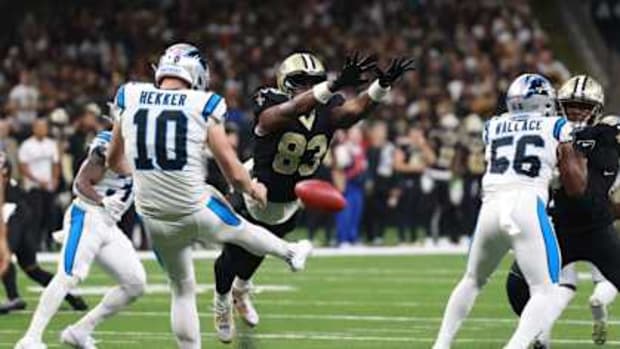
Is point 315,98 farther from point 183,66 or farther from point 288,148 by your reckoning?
point 183,66

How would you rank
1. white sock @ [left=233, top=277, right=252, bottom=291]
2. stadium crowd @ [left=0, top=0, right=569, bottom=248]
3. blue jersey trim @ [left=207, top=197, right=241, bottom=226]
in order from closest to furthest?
blue jersey trim @ [left=207, top=197, right=241, bottom=226] < white sock @ [left=233, top=277, right=252, bottom=291] < stadium crowd @ [left=0, top=0, right=569, bottom=248]

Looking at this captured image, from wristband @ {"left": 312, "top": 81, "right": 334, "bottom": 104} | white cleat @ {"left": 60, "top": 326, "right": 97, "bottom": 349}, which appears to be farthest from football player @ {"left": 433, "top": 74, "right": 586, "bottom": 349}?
white cleat @ {"left": 60, "top": 326, "right": 97, "bottom": 349}

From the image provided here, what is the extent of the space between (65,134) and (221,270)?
884 cm

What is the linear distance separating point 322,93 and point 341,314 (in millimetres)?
2920

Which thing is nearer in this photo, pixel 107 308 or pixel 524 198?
pixel 524 198

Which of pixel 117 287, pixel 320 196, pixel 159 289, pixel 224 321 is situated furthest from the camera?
pixel 159 289

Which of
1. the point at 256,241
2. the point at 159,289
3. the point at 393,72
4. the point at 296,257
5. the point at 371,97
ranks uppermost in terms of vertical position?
the point at 393,72

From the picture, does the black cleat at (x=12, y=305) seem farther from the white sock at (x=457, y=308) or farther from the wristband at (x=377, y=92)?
the white sock at (x=457, y=308)

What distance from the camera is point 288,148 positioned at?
997 centimetres

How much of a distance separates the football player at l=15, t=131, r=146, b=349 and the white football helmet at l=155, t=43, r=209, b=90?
140 centimetres

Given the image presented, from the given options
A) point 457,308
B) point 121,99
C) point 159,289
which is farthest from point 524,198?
point 159,289

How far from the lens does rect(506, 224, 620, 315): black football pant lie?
9.02m

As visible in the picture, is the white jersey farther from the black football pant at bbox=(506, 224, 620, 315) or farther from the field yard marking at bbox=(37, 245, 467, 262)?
the field yard marking at bbox=(37, 245, 467, 262)

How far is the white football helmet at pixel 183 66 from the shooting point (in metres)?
8.02
